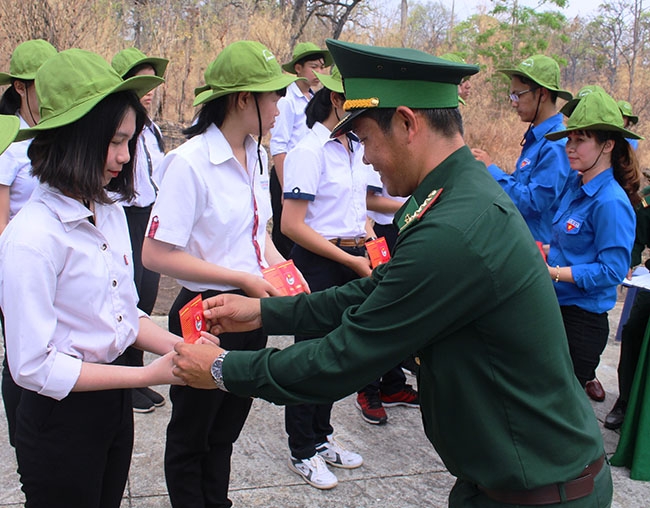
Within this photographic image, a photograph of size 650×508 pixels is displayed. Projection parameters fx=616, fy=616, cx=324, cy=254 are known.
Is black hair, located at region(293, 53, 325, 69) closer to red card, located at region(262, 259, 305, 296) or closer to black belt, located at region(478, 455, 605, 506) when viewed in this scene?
red card, located at region(262, 259, 305, 296)

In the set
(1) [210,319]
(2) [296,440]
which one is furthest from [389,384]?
(1) [210,319]

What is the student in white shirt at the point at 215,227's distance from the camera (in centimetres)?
229

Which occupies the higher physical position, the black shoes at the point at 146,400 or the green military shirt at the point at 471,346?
the green military shirt at the point at 471,346

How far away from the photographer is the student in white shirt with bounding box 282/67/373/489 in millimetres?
3088

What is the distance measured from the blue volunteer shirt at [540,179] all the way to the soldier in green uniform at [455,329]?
7.90 ft

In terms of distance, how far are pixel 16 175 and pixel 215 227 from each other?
124 centimetres

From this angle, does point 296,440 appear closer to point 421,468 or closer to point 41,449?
point 421,468

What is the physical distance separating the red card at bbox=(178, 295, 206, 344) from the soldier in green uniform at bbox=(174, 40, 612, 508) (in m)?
0.35

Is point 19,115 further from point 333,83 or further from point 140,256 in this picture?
point 333,83

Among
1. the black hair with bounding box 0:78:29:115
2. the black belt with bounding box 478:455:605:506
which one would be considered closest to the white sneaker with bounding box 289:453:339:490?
the black belt with bounding box 478:455:605:506

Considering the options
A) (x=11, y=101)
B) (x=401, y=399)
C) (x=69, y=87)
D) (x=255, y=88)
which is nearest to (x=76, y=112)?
(x=69, y=87)

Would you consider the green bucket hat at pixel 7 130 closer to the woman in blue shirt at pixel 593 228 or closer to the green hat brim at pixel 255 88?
the green hat brim at pixel 255 88

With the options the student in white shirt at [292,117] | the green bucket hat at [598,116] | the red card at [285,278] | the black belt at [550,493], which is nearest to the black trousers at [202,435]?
the red card at [285,278]

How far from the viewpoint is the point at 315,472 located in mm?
3123
